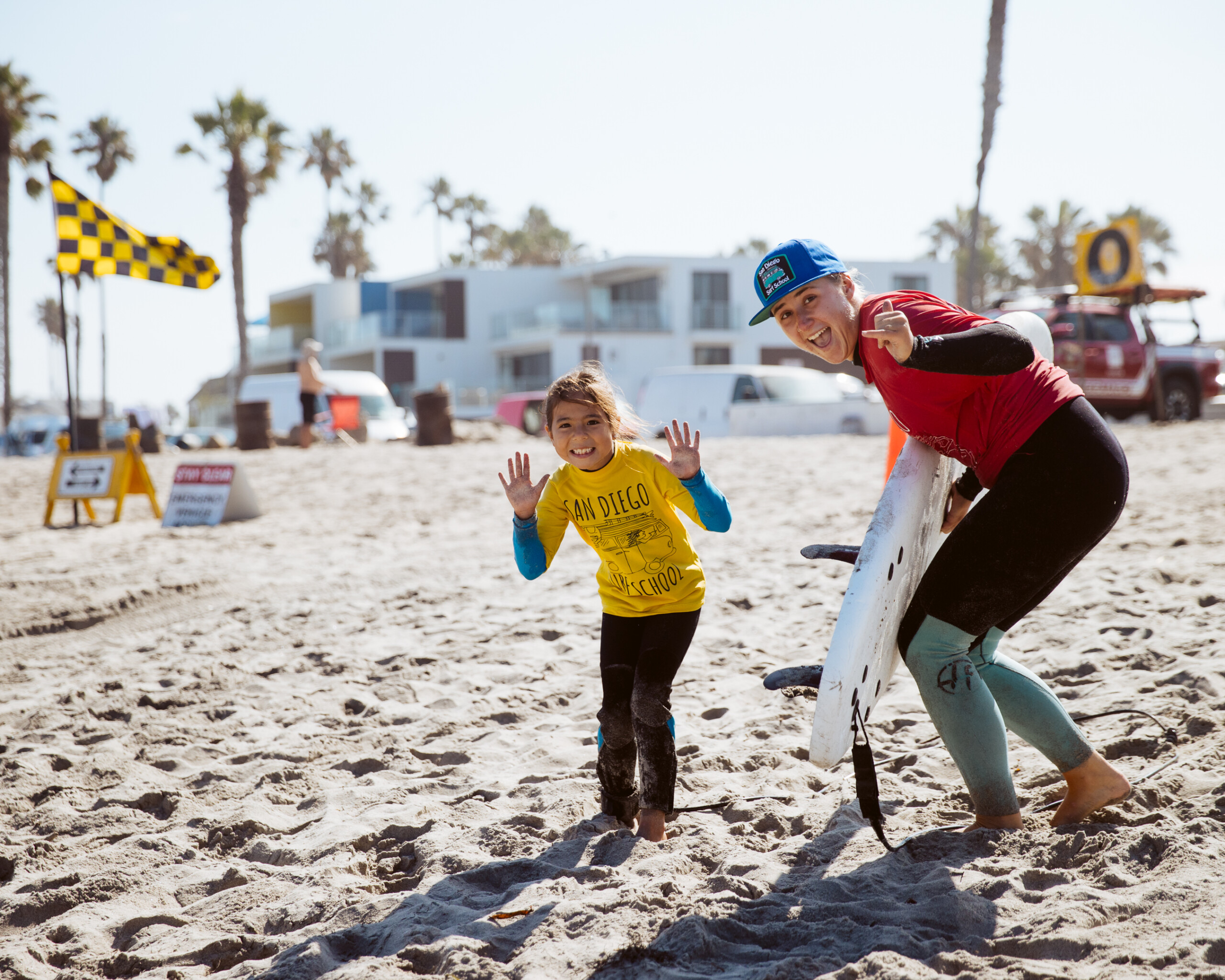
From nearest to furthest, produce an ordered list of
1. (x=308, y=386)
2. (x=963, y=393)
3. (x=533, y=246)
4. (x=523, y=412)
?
(x=963, y=393)
(x=308, y=386)
(x=523, y=412)
(x=533, y=246)

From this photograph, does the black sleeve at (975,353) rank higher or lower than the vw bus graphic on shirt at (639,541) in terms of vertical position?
higher

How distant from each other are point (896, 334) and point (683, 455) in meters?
0.83

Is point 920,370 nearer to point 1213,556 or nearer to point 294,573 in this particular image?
point 1213,556

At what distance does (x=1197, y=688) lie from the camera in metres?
3.70

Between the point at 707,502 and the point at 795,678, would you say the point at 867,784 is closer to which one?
the point at 795,678

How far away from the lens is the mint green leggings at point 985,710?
8.48ft

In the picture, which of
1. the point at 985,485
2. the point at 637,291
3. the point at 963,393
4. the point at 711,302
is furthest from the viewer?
the point at 637,291

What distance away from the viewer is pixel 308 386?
1488cm

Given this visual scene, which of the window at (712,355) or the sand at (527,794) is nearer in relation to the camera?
the sand at (527,794)

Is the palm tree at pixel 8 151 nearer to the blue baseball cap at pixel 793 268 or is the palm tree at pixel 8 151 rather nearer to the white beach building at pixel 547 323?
the white beach building at pixel 547 323

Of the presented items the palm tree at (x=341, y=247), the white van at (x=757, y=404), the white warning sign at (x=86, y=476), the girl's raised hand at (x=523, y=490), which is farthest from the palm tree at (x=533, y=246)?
the girl's raised hand at (x=523, y=490)

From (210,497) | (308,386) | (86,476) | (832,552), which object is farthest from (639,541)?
(308,386)

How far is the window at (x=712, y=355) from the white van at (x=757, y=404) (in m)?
22.4

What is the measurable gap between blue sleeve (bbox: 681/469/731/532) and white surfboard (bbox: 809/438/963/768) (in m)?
0.50
